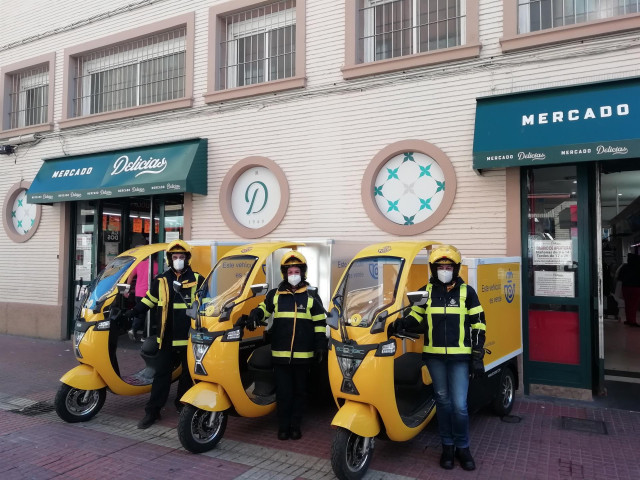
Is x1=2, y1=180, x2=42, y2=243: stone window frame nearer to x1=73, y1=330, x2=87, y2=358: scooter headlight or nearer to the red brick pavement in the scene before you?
the red brick pavement

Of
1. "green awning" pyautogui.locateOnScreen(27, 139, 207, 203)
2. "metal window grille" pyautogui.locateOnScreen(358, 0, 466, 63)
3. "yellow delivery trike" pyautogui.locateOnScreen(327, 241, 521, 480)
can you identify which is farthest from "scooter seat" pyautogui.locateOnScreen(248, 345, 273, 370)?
"metal window grille" pyautogui.locateOnScreen(358, 0, 466, 63)

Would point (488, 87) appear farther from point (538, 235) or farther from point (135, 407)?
point (135, 407)

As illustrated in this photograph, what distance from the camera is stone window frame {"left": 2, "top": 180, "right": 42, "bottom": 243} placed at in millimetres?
11422

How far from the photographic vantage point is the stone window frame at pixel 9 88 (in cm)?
1155

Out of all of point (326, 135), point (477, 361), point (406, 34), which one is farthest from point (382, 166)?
point (477, 361)

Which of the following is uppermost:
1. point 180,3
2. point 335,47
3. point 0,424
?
point 180,3

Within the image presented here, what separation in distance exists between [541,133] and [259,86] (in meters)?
4.79

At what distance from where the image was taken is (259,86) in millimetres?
8805

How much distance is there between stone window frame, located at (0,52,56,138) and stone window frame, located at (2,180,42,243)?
1282 mm

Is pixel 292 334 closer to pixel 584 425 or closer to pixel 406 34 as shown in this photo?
pixel 584 425

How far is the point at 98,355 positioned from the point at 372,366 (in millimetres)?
3220

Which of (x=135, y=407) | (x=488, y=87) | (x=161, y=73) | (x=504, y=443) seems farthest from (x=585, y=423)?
(x=161, y=73)

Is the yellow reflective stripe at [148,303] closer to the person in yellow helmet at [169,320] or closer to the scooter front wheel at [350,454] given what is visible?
the person in yellow helmet at [169,320]

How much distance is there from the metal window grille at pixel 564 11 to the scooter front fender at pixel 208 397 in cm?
625
